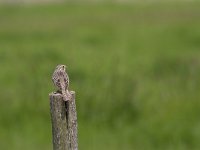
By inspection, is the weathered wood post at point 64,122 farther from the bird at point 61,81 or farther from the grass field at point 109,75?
the grass field at point 109,75

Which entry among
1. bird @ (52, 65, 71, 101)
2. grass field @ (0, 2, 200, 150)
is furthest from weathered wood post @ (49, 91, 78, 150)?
grass field @ (0, 2, 200, 150)

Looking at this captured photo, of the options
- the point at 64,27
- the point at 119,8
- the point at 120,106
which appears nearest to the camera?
the point at 120,106

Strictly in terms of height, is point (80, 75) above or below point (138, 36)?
below

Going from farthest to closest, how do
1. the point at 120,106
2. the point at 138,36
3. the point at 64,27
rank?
the point at 64,27
the point at 138,36
the point at 120,106

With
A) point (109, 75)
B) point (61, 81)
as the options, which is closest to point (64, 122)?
point (61, 81)

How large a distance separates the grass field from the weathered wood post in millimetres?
3372

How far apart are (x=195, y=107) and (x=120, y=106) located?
2.82ft

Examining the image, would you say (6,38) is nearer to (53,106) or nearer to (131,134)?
(131,134)

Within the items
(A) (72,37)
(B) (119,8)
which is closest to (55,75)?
(A) (72,37)

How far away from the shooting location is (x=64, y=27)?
52.5ft

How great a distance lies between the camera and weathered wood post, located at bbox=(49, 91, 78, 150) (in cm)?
273

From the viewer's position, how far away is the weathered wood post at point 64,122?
2727 millimetres

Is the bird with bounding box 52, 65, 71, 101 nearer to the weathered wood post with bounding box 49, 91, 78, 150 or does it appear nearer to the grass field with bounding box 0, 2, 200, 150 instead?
the weathered wood post with bounding box 49, 91, 78, 150

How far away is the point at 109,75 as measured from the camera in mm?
8391
